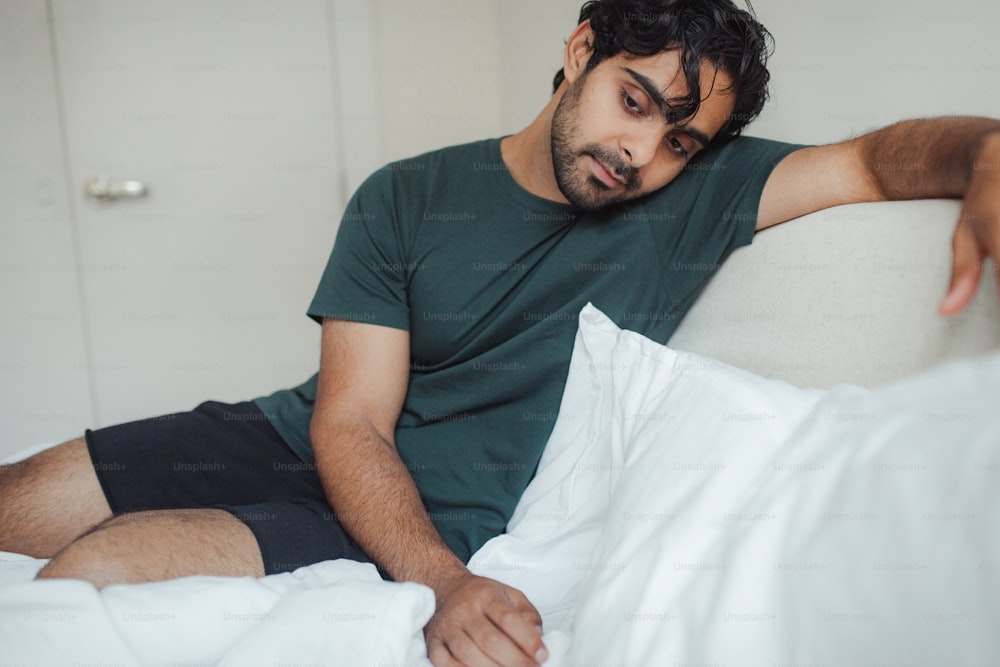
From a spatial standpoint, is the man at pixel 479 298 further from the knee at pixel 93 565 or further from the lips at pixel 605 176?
the knee at pixel 93 565

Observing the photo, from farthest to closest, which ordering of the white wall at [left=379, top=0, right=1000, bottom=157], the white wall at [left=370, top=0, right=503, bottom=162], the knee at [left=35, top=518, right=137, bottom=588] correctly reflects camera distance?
1. the white wall at [left=370, top=0, right=503, bottom=162]
2. the white wall at [left=379, top=0, right=1000, bottom=157]
3. the knee at [left=35, top=518, right=137, bottom=588]

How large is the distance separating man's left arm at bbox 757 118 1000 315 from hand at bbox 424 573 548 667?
54 centimetres

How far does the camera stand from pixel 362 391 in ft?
3.67

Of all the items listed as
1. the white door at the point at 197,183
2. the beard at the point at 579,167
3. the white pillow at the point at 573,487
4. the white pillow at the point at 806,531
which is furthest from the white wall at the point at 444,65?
the white pillow at the point at 806,531

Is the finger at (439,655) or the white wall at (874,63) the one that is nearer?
the finger at (439,655)

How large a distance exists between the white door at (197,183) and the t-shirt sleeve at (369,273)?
1.25 m

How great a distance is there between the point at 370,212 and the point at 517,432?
1.51ft

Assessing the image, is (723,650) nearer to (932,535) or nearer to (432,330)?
(932,535)

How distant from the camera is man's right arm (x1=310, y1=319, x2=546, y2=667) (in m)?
0.75

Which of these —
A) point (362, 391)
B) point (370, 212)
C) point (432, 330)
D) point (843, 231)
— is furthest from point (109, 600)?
point (843, 231)

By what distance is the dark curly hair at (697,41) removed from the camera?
3.44 ft

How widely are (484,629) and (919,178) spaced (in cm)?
72

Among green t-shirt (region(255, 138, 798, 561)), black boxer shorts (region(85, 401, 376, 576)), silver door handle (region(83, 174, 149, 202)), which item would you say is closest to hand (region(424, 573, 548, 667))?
green t-shirt (region(255, 138, 798, 561))

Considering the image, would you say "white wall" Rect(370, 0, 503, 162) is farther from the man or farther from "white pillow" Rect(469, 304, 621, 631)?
"white pillow" Rect(469, 304, 621, 631)
